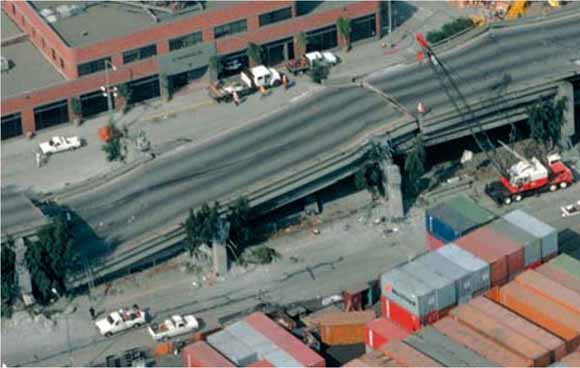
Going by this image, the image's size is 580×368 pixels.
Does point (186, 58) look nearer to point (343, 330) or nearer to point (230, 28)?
point (230, 28)

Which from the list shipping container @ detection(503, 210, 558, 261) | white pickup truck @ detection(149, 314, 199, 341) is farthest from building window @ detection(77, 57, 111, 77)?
shipping container @ detection(503, 210, 558, 261)

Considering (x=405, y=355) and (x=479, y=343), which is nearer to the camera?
(x=405, y=355)

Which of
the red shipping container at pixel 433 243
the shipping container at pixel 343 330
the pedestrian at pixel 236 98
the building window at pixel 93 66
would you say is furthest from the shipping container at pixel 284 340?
the building window at pixel 93 66

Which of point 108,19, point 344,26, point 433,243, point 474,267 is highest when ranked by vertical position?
point 108,19

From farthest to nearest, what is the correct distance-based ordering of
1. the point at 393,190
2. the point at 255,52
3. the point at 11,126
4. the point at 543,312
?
1. the point at 255,52
2. the point at 11,126
3. the point at 393,190
4. the point at 543,312

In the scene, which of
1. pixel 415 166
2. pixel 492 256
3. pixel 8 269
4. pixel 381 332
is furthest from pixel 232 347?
pixel 415 166

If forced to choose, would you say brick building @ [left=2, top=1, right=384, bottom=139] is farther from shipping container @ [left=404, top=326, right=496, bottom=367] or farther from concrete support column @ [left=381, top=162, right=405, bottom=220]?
shipping container @ [left=404, top=326, right=496, bottom=367]

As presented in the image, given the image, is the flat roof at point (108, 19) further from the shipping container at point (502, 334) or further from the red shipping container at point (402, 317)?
the shipping container at point (502, 334)

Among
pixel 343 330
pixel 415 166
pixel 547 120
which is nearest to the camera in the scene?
pixel 343 330

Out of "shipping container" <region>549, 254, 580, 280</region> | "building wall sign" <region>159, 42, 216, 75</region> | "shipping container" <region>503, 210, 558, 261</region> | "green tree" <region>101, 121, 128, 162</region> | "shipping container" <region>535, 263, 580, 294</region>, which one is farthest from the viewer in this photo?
"building wall sign" <region>159, 42, 216, 75</region>
